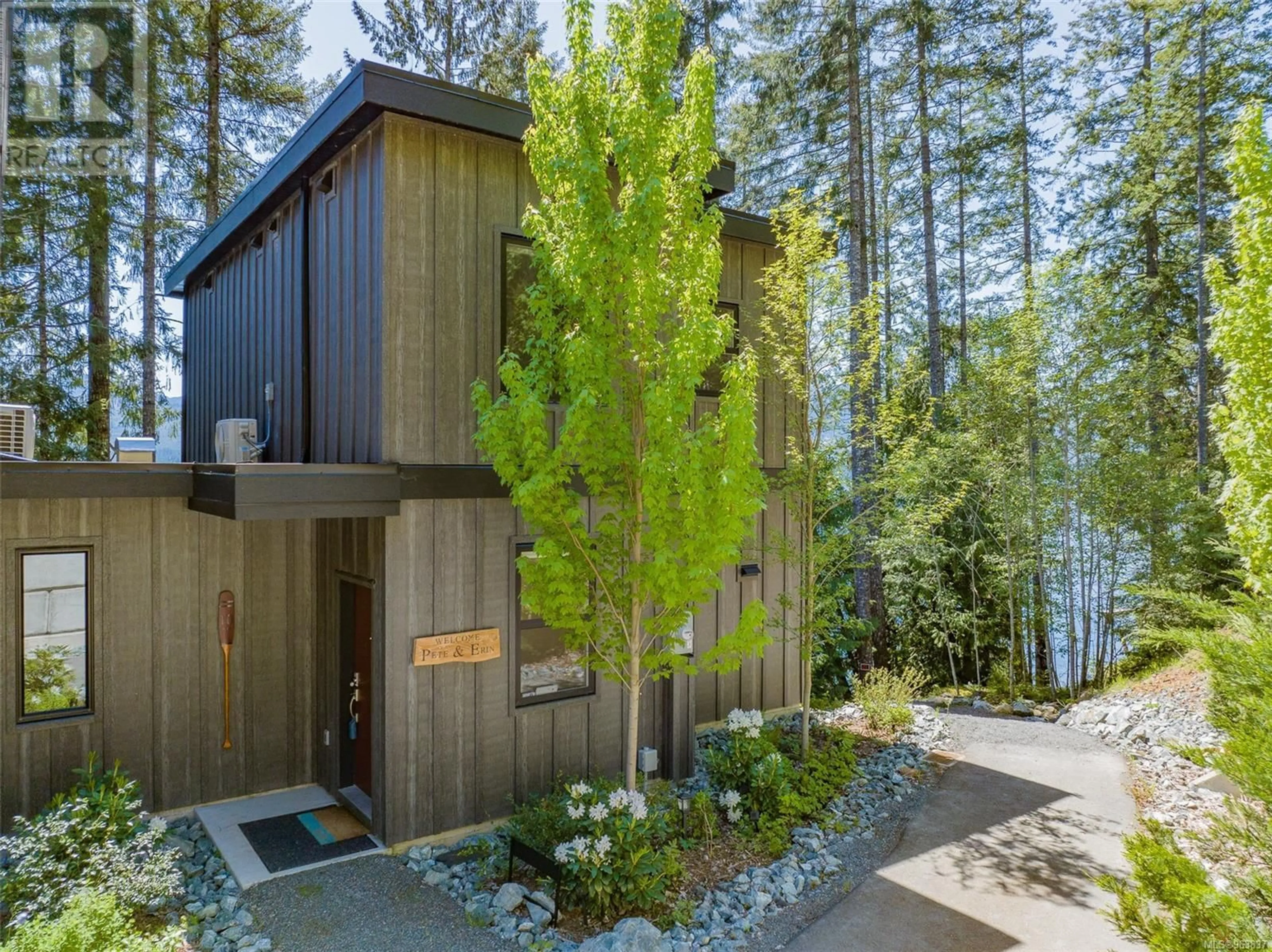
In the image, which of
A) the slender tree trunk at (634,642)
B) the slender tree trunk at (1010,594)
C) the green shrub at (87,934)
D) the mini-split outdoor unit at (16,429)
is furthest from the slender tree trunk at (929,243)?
the green shrub at (87,934)

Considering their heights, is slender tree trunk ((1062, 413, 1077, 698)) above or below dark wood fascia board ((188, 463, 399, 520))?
below

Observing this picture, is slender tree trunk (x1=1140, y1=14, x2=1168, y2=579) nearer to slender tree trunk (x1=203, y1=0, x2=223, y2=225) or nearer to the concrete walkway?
the concrete walkway

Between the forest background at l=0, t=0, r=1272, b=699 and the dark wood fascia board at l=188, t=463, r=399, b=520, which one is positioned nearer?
the dark wood fascia board at l=188, t=463, r=399, b=520

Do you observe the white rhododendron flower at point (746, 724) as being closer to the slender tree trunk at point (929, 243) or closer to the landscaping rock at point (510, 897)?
the landscaping rock at point (510, 897)

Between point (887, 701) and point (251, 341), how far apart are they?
814 cm

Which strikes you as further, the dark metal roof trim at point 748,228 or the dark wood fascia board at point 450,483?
the dark metal roof trim at point 748,228

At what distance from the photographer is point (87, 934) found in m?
2.87

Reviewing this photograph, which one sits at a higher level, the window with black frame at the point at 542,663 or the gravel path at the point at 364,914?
the window with black frame at the point at 542,663

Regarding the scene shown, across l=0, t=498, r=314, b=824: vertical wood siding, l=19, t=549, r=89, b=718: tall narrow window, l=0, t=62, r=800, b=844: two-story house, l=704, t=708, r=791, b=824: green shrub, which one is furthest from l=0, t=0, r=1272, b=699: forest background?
l=19, t=549, r=89, b=718: tall narrow window

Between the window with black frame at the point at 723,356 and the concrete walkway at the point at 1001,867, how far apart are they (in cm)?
416

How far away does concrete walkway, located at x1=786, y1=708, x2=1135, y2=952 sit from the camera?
4195 millimetres

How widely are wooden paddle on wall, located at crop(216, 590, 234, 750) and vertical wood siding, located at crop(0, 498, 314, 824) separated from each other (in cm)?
4

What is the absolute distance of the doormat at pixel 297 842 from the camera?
4820mm

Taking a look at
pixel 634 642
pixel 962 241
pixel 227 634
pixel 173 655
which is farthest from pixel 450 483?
pixel 962 241
